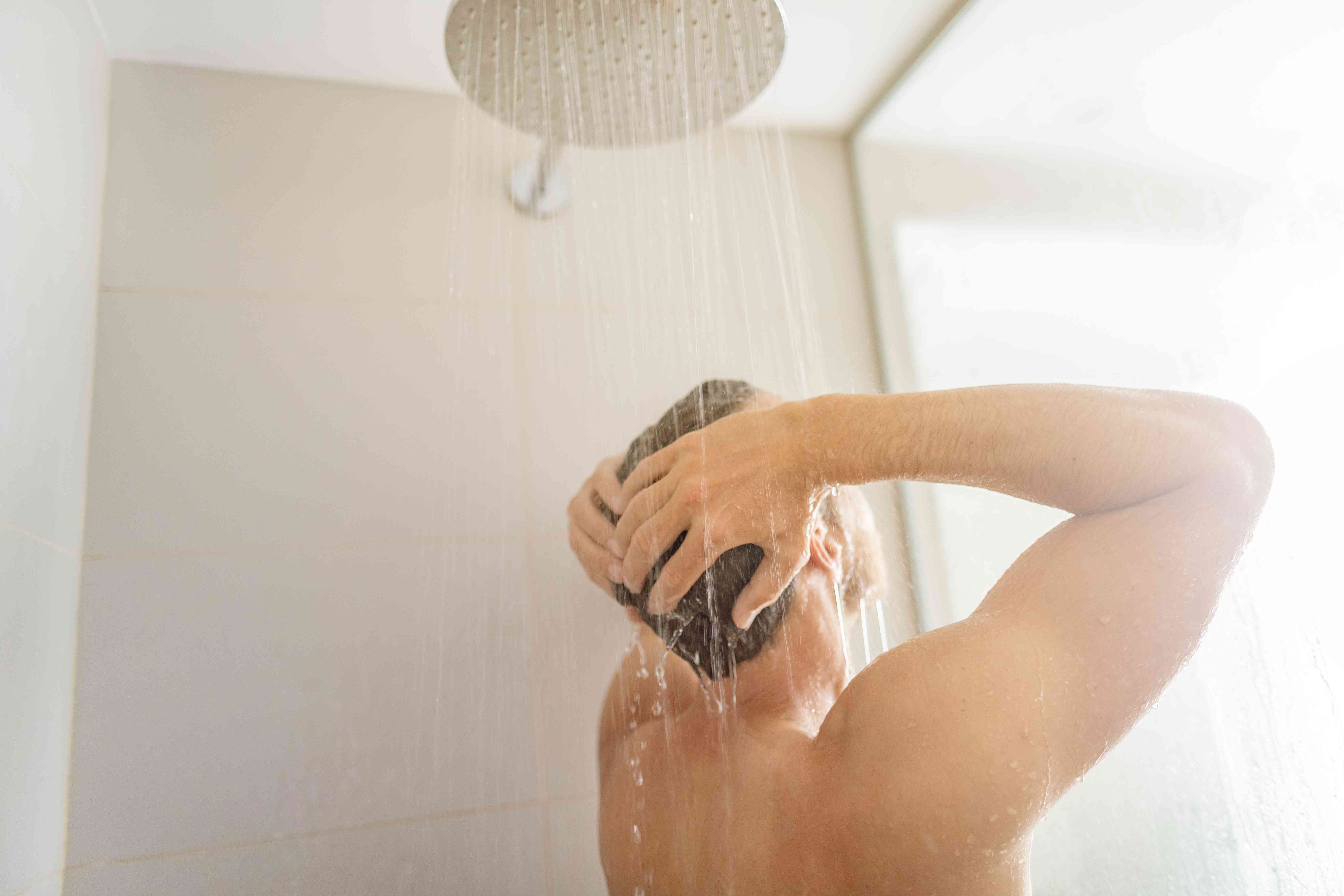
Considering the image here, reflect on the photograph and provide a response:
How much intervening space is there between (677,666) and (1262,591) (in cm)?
55

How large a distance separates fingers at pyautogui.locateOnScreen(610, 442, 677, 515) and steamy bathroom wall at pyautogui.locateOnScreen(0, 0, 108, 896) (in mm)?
565

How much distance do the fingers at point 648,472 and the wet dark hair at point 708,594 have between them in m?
0.05

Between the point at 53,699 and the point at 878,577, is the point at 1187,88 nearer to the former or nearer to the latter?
the point at 878,577

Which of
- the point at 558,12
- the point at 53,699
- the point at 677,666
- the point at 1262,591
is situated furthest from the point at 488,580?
the point at 1262,591

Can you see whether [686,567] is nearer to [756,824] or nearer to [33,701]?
[756,824]

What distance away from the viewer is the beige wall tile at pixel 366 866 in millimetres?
882

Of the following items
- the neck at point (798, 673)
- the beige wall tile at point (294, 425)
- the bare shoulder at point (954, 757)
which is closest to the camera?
the bare shoulder at point (954, 757)

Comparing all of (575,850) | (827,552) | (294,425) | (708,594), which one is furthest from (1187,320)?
(294,425)

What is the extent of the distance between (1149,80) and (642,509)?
2.18 ft

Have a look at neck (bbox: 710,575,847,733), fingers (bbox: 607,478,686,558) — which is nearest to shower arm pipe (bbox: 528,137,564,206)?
fingers (bbox: 607,478,686,558)

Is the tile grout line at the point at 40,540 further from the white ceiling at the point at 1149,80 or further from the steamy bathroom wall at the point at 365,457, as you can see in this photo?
the white ceiling at the point at 1149,80

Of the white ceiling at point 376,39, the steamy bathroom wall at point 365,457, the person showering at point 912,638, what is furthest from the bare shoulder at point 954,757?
the white ceiling at point 376,39

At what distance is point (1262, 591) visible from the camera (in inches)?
26.0

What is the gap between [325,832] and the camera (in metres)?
0.94
